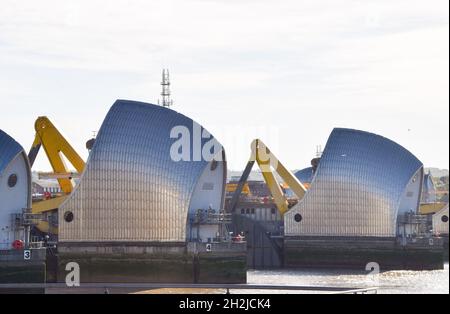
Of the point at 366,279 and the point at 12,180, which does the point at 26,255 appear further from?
the point at 366,279

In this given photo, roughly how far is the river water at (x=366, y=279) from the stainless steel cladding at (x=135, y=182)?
273 inches

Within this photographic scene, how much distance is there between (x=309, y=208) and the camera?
94562 mm

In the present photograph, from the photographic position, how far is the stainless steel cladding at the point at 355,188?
306ft

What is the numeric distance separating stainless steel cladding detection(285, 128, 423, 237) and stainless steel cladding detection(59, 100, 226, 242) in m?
19.5

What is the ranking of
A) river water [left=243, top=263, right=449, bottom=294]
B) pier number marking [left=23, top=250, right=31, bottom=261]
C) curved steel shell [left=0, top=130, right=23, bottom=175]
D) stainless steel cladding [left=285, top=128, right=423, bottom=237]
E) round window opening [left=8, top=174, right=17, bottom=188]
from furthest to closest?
stainless steel cladding [left=285, top=128, right=423, bottom=237] < round window opening [left=8, top=174, right=17, bottom=188] < river water [left=243, top=263, right=449, bottom=294] < curved steel shell [left=0, top=130, right=23, bottom=175] < pier number marking [left=23, top=250, right=31, bottom=261]

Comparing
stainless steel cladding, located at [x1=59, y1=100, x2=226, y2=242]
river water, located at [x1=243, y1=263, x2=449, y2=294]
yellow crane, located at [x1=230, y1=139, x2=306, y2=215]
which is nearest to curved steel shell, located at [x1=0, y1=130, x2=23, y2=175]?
stainless steel cladding, located at [x1=59, y1=100, x2=226, y2=242]

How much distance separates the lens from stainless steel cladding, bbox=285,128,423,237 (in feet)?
306

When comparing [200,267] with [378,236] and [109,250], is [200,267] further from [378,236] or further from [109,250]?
[378,236]

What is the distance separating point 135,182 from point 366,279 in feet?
52.7

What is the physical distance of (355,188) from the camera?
9406 cm

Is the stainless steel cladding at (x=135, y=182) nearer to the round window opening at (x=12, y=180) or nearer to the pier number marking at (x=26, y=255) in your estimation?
the round window opening at (x=12, y=180)

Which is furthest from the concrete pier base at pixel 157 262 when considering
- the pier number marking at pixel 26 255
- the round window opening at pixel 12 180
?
the pier number marking at pixel 26 255

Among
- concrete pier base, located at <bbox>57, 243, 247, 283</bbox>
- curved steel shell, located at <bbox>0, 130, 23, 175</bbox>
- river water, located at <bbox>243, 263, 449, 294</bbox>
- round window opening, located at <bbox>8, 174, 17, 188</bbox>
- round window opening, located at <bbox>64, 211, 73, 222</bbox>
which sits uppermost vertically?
curved steel shell, located at <bbox>0, 130, 23, 175</bbox>

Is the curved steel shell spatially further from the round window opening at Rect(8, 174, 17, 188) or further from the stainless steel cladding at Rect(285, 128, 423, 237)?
the stainless steel cladding at Rect(285, 128, 423, 237)
